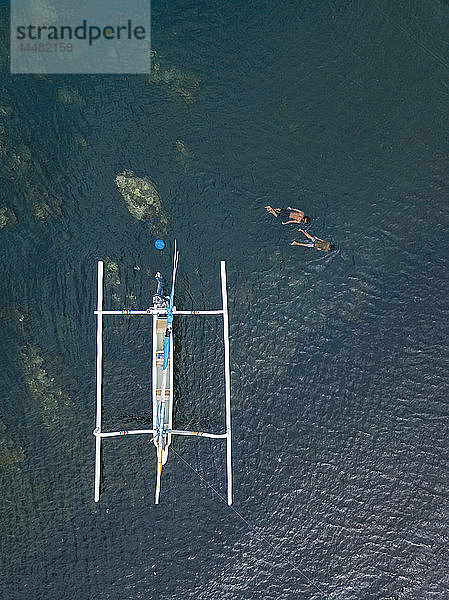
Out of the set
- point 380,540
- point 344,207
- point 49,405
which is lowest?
point 380,540

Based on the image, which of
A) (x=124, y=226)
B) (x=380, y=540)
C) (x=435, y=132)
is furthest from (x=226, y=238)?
(x=380, y=540)

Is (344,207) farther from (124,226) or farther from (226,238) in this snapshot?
(124,226)

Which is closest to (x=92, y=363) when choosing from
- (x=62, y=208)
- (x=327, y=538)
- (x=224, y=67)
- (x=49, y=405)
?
(x=49, y=405)

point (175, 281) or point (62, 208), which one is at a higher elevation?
point (62, 208)

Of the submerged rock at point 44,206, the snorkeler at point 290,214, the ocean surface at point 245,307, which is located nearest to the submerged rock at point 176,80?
the ocean surface at point 245,307

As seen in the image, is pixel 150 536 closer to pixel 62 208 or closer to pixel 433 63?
pixel 62 208
